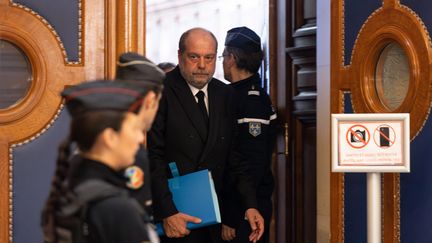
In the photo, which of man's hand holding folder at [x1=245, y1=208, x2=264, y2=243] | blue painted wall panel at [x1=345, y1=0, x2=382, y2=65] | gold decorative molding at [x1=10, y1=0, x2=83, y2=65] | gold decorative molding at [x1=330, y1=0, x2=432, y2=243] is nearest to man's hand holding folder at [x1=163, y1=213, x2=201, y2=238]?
man's hand holding folder at [x1=245, y1=208, x2=264, y2=243]

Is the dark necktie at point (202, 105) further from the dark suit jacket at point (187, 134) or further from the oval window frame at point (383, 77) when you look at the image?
the oval window frame at point (383, 77)

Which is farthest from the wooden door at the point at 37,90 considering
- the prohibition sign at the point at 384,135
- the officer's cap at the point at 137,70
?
the officer's cap at the point at 137,70

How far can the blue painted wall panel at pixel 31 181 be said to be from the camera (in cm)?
331

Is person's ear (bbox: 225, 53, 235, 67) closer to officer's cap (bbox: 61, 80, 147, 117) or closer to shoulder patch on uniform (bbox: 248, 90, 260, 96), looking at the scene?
shoulder patch on uniform (bbox: 248, 90, 260, 96)

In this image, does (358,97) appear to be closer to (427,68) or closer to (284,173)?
(427,68)

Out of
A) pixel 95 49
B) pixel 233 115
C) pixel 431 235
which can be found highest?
pixel 95 49

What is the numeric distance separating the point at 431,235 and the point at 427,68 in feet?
2.17

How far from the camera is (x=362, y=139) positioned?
3256 mm

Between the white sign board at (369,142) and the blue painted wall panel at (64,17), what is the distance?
1.08m

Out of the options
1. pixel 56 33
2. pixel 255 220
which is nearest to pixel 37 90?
pixel 56 33

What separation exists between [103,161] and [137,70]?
34 centimetres

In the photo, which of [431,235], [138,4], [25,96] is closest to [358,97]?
[431,235]

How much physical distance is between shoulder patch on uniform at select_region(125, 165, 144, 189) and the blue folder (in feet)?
4.55

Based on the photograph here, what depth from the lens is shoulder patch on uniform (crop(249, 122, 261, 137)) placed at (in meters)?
4.48
